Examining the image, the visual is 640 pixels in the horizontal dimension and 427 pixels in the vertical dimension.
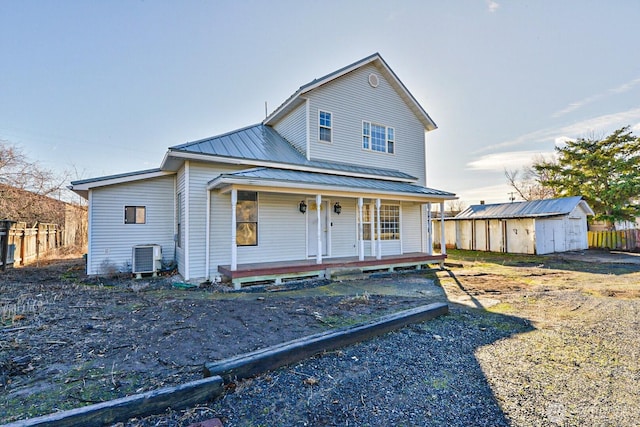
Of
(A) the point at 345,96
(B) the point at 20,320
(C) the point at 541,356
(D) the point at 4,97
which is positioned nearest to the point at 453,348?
(C) the point at 541,356

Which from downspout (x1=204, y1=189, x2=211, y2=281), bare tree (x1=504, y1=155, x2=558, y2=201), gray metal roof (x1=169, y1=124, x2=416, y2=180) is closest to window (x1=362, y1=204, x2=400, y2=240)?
gray metal roof (x1=169, y1=124, x2=416, y2=180)

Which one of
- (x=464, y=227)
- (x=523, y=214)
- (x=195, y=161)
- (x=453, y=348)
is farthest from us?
(x=464, y=227)

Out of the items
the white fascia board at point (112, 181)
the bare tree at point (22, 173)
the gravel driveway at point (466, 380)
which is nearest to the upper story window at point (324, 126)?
the white fascia board at point (112, 181)

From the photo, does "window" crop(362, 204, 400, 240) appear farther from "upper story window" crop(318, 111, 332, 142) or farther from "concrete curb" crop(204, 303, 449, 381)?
"concrete curb" crop(204, 303, 449, 381)

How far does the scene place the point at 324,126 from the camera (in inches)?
437

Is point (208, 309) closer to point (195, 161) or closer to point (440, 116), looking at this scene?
point (195, 161)

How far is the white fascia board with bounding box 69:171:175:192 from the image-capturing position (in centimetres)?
842

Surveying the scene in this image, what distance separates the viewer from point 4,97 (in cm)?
1348

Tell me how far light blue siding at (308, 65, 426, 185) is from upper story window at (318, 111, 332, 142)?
180mm

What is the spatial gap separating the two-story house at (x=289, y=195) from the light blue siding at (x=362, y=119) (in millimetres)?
45

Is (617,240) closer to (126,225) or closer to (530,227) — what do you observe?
(530,227)

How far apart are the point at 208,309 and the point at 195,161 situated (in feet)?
14.8

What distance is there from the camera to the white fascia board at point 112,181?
842cm

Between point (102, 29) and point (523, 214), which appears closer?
point (102, 29)
